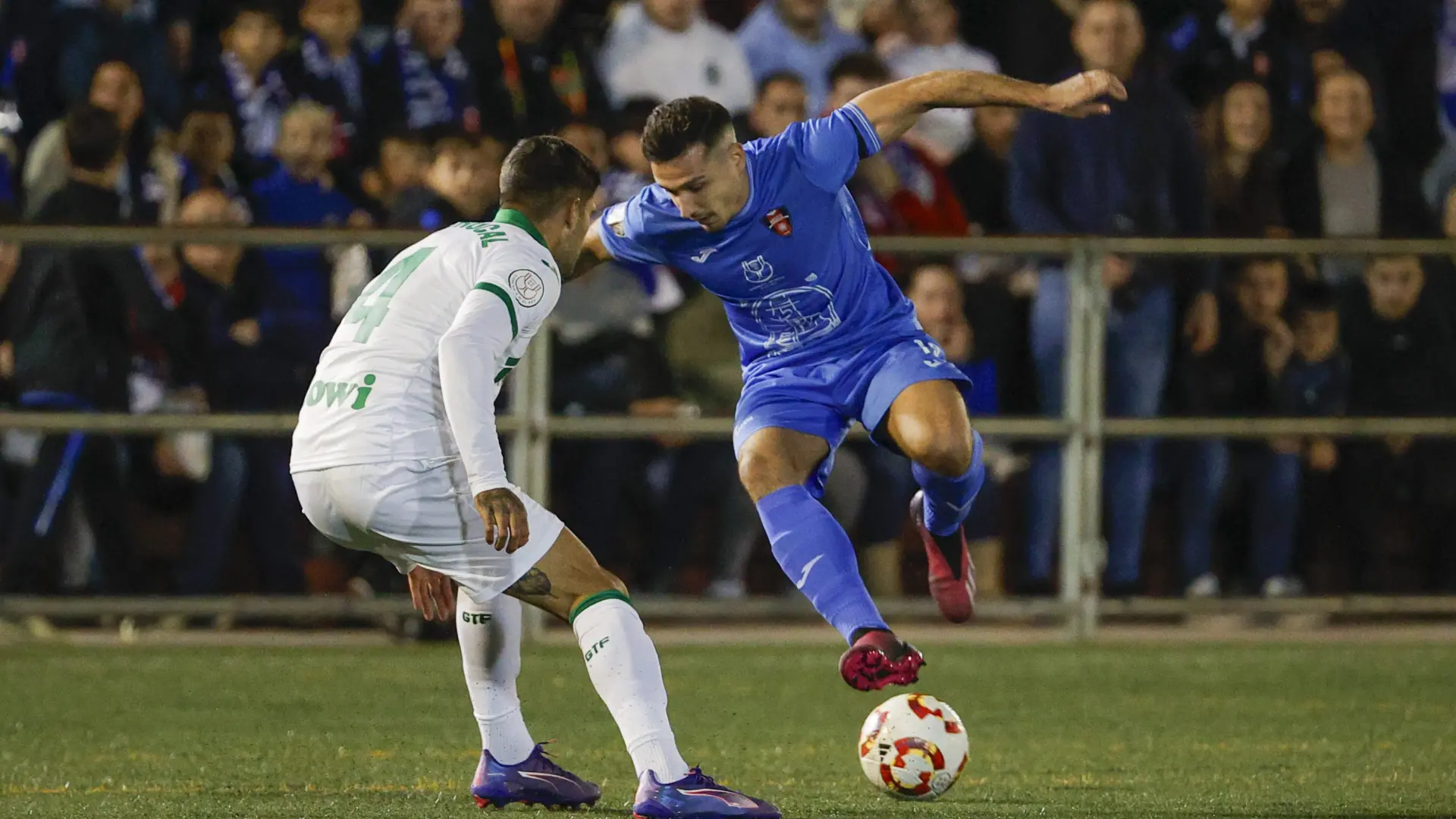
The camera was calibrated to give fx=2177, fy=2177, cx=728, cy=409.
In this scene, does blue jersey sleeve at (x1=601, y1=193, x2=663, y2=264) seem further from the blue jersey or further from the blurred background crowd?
the blurred background crowd

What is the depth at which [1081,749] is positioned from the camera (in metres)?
6.76

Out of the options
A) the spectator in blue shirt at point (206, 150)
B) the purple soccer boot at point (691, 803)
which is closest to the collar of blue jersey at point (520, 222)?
the purple soccer boot at point (691, 803)

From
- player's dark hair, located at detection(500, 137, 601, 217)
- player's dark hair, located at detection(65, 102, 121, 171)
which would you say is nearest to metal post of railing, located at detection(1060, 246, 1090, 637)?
player's dark hair, located at detection(65, 102, 121, 171)

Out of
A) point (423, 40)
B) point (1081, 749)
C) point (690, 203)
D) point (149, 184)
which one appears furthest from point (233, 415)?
point (1081, 749)

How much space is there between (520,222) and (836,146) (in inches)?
58.0

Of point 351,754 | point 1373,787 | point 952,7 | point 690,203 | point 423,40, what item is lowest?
point 351,754

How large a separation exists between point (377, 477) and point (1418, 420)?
616cm

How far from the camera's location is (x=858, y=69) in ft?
34.0

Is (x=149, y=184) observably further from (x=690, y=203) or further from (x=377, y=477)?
(x=377, y=477)

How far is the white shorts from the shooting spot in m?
5.25

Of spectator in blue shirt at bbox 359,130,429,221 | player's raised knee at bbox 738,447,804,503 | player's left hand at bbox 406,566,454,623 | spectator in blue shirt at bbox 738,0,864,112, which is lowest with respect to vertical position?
player's left hand at bbox 406,566,454,623

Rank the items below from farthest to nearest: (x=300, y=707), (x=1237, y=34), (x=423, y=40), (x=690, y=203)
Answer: (x=1237, y=34), (x=423, y=40), (x=300, y=707), (x=690, y=203)

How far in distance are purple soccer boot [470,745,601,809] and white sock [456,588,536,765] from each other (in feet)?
0.14

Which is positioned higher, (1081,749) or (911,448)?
(911,448)
